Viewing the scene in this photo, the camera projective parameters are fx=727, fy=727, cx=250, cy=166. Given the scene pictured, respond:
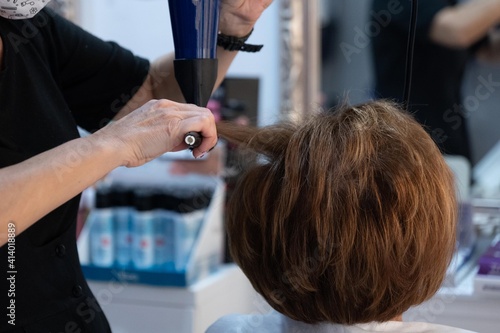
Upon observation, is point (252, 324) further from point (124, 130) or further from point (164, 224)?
point (164, 224)

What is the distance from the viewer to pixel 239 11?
116 cm

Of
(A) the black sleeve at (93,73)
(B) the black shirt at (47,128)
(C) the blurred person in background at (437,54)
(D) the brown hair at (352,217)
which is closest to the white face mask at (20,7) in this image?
(B) the black shirt at (47,128)

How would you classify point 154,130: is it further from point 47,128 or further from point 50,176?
point 47,128

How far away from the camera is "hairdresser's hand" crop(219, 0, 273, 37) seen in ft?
3.77

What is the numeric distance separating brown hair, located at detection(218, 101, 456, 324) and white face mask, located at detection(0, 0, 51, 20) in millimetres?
403

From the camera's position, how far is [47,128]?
1168mm

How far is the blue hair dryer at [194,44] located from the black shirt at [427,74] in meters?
1.22

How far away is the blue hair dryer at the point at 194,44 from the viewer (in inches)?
40.7

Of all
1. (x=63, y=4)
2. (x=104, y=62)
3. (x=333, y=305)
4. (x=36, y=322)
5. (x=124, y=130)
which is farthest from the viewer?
(x=63, y=4)

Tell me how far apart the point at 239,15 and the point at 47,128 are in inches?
14.1

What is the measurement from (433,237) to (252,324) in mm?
360

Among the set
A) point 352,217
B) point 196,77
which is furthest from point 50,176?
point 352,217

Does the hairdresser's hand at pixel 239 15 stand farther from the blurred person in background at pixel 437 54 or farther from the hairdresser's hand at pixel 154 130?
the blurred person in background at pixel 437 54

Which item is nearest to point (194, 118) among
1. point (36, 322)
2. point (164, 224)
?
point (36, 322)
